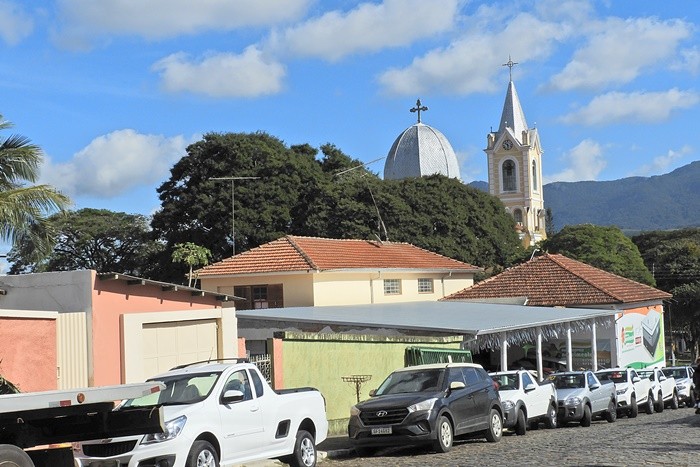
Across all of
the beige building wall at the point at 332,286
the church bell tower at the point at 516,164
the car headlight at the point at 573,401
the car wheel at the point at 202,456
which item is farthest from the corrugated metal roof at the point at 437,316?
the church bell tower at the point at 516,164

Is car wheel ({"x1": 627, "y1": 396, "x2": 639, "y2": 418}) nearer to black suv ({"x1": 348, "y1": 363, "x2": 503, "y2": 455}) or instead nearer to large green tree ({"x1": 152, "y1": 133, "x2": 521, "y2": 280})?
black suv ({"x1": 348, "y1": 363, "x2": 503, "y2": 455})

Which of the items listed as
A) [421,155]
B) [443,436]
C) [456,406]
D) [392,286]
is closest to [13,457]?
[443,436]

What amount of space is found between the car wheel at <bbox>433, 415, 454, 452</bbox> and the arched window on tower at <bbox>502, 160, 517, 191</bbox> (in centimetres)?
10550

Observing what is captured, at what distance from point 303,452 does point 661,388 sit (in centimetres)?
2140

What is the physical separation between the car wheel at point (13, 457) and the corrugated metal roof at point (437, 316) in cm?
2053

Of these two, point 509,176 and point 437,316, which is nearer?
point 437,316

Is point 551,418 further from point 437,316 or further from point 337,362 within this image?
point 437,316

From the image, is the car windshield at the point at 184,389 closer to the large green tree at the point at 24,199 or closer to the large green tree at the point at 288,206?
the large green tree at the point at 24,199

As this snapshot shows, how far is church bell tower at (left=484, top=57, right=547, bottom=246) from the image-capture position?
392ft

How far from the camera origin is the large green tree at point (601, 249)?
75938 millimetres

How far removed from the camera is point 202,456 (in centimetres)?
1315

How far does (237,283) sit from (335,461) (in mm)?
22383

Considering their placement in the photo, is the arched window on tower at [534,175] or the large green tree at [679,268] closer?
the large green tree at [679,268]

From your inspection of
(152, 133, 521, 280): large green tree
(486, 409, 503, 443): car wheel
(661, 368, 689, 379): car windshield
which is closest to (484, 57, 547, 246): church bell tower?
(152, 133, 521, 280): large green tree
